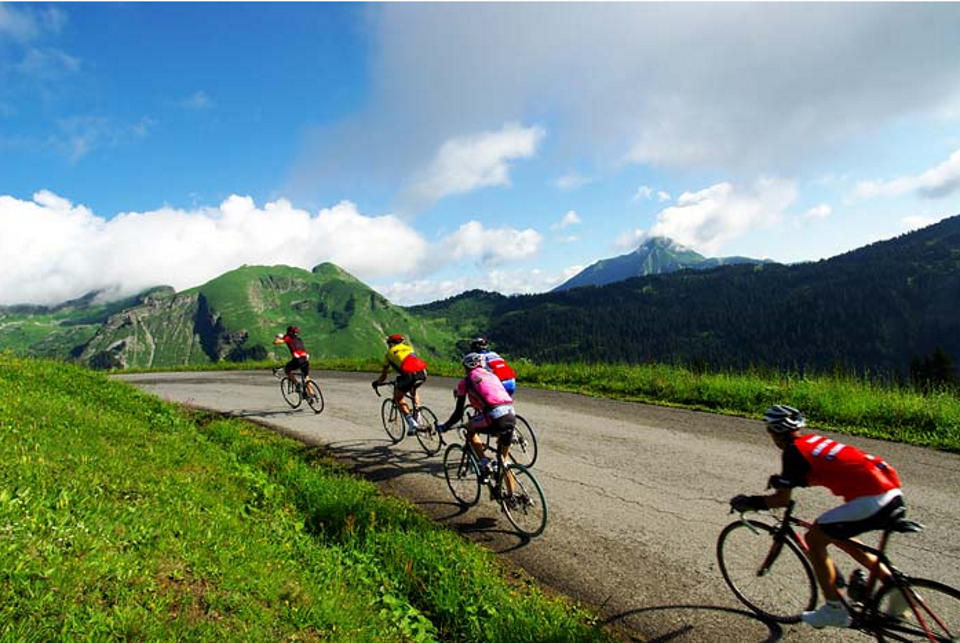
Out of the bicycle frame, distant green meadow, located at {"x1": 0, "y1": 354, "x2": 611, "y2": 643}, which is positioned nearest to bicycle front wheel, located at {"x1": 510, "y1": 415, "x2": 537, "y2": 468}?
distant green meadow, located at {"x1": 0, "y1": 354, "x2": 611, "y2": 643}

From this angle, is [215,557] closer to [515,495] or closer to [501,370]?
[515,495]

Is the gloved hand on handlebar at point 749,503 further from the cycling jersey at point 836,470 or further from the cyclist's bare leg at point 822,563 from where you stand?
the cyclist's bare leg at point 822,563

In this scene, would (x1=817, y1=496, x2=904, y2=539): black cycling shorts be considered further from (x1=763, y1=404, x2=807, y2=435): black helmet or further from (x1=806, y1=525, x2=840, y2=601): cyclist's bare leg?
(x1=763, y1=404, x2=807, y2=435): black helmet

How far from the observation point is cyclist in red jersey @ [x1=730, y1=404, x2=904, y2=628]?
4.47 meters

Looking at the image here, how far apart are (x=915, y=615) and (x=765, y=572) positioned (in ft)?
4.60

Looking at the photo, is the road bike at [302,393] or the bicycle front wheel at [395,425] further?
the road bike at [302,393]

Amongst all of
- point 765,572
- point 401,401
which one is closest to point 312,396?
point 401,401

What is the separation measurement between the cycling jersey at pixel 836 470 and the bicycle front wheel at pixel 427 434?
741 centimetres

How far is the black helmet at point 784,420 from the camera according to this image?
4.87 meters

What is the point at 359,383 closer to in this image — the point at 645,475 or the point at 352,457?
the point at 352,457

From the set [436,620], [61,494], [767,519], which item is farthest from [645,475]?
[61,494]

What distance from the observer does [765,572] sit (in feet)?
18.3

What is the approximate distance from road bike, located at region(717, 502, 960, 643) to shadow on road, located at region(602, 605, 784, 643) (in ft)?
0.62

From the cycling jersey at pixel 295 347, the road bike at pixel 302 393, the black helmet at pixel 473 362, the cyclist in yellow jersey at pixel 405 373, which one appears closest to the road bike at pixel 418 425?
the cyclist in yellow jersey at pixel 405 373
